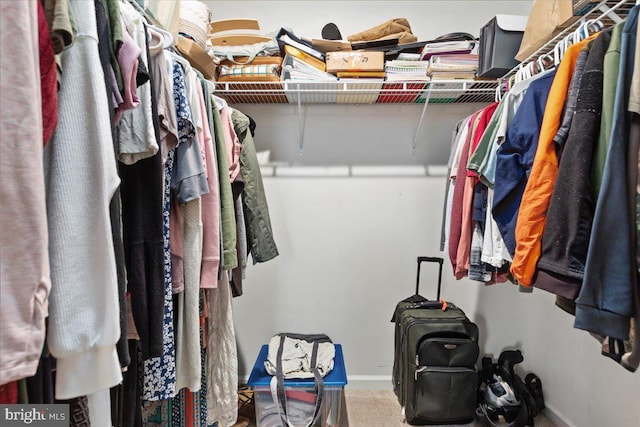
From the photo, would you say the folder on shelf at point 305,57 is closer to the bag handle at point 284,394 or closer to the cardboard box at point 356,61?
the cardboard box at point 356,61

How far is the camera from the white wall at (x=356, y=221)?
198 centimetres

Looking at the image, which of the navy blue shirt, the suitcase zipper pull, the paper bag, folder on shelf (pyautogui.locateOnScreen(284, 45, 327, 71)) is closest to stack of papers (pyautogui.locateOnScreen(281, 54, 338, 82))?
folder on shelf (pyautogui.locateOnScreen(284, 45, 327, 71))

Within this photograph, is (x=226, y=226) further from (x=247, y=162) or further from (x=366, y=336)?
(x=366, y=336)

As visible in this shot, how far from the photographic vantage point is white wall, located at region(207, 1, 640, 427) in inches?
77.9

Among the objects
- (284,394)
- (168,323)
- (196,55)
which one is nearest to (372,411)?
(284,394)

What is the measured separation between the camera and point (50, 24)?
458 millimetres

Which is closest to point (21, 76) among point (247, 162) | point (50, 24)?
point (50, 24)

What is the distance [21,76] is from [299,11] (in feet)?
6.19

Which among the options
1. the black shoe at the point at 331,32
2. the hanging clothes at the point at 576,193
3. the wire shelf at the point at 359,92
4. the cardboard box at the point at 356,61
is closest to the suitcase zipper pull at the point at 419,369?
the hanging clothes at the point at 576,193

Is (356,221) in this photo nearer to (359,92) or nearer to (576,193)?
(359,92)

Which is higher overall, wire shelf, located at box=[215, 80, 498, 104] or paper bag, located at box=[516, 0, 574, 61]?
paper bag, located at box=[516, 0, 574, 61]

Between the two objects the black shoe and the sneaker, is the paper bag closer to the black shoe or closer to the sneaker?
the black shoe

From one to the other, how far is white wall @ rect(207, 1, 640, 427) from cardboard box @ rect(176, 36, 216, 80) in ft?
1.86

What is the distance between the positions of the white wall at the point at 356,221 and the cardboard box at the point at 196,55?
0.57 meters
